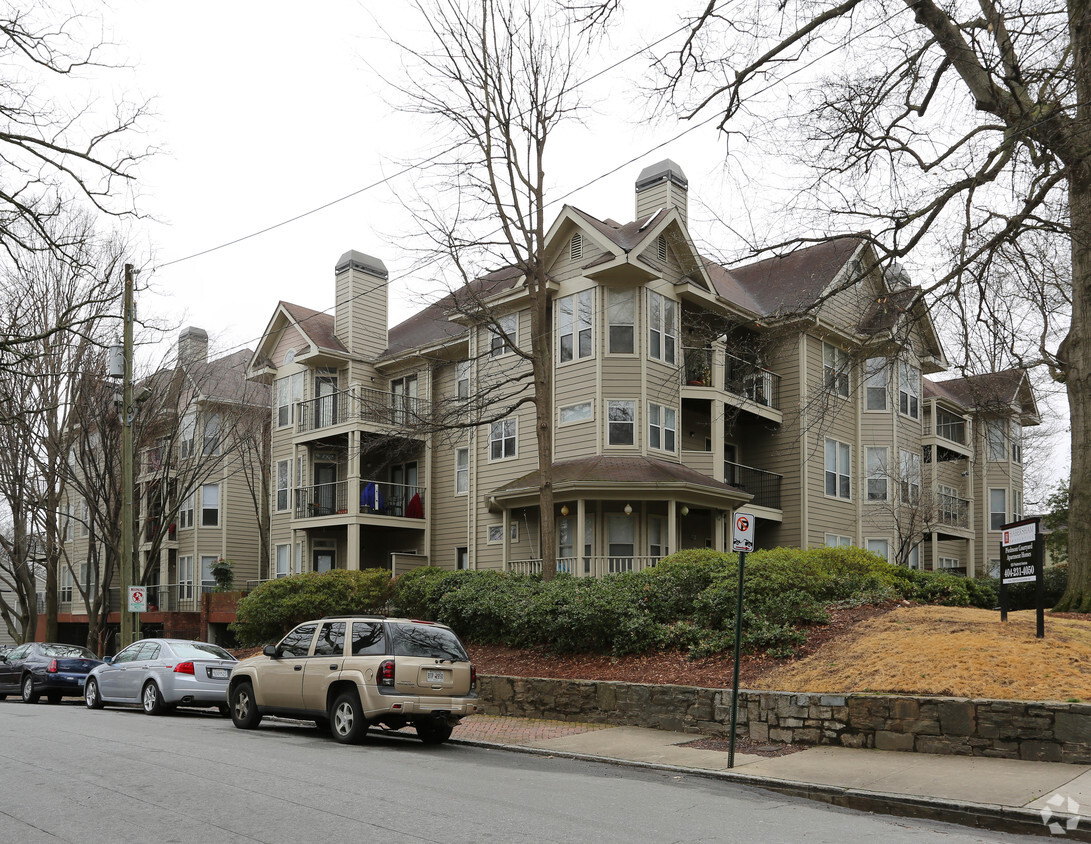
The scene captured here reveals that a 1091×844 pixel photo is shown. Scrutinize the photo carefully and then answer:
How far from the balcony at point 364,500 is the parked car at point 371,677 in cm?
1619

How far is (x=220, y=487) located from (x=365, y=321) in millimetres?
11031

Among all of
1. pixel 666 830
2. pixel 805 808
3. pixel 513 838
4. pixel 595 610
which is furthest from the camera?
pixel 595 610

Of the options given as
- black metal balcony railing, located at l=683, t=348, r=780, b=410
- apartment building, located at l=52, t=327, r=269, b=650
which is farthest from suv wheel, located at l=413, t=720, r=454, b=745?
apartment building, located at l=52, t=327, r=269, b=650

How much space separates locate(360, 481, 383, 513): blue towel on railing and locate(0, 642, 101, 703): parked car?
32.2ft

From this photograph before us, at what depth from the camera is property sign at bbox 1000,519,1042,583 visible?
1198 cm

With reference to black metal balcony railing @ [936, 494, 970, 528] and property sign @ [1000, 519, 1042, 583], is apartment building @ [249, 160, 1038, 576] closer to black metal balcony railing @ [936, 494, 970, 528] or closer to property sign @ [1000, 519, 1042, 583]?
black metal balcony railing @ [936, 494, 970, 528]

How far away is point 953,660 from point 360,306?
84.3ft

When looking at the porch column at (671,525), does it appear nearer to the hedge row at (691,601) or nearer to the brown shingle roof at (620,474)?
the brown shingle roof at (620,474)

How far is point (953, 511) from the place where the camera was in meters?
37.4

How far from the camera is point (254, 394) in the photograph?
124 feet

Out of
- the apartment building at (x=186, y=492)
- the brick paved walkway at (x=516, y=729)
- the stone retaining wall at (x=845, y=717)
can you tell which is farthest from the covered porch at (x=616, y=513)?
the apartment building at (x=186, y=492)

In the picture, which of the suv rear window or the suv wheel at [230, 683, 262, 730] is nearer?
the suv rear window

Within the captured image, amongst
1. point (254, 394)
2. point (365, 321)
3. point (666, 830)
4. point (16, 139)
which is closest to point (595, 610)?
point (666, 830)

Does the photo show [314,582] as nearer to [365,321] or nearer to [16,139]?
[365,321]
